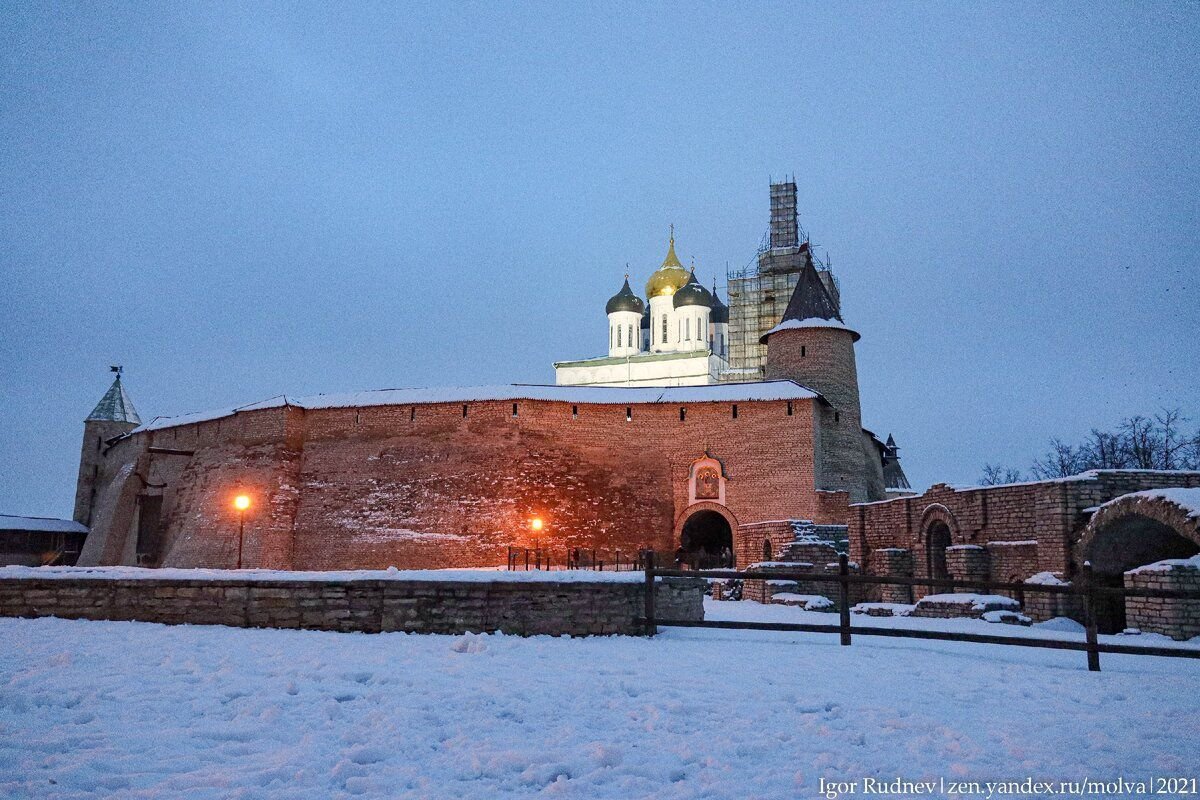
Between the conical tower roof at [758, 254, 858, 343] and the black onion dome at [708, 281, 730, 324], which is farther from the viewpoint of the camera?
the black onion dome at [708, 281, 730, 324]

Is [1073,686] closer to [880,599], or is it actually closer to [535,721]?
[535,721]

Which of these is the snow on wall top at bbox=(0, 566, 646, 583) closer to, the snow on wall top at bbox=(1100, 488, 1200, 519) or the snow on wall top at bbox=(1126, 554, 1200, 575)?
the snow on wall top at bbox=(1126, 554, 1200, 575)

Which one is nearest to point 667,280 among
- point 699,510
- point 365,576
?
point 699,510

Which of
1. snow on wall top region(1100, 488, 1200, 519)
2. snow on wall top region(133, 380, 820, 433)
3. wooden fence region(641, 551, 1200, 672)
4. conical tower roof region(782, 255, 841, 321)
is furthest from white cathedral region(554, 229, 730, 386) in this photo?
wooden fence region(641, 551, 1200, 672)

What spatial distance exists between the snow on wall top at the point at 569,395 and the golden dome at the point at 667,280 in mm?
21714

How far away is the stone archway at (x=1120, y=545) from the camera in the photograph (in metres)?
13.0

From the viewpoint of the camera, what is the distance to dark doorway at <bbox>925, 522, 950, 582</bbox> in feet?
63.6

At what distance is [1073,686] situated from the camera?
643cm

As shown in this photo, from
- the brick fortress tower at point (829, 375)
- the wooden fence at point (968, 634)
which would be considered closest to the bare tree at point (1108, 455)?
the brick fortress tower at point (829, 375)

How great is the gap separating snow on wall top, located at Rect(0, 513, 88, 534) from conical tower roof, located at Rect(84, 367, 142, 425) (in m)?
4.60

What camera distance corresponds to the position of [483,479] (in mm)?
24797

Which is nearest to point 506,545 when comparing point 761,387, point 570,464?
point 570,464

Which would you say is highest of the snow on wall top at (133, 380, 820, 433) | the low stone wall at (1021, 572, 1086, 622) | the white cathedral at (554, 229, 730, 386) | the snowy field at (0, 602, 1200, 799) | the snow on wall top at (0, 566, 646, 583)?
the white cathedral at (554, 229, 730, 386)

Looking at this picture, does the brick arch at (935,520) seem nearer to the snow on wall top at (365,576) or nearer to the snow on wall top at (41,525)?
the snow on wall top at (365,576)
